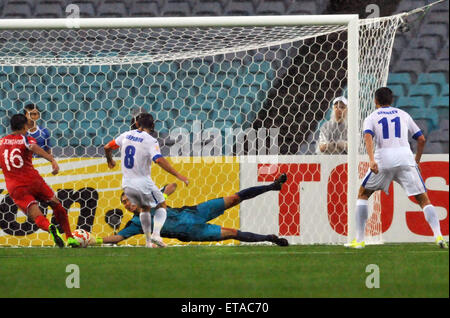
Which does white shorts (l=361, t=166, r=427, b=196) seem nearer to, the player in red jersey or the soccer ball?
the soccer ball

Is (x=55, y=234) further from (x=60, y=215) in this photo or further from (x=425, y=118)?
(x=425, y=118)

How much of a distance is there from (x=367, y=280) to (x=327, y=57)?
5.40 meters

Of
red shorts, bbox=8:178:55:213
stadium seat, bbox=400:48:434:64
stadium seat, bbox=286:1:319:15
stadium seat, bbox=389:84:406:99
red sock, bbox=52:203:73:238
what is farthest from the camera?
stadium seat, bbox=286:1:319:15

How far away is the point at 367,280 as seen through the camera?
4.68 meters

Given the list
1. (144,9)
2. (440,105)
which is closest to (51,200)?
(440,105)

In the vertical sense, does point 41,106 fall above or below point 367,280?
above

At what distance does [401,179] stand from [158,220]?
7.28 ft

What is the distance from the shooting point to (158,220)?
8.05 meters

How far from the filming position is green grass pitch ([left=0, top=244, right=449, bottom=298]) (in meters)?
4.39

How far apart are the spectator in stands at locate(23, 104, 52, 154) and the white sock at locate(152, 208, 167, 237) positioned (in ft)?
7.08

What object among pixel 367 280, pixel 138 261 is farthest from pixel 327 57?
pixel 367 280

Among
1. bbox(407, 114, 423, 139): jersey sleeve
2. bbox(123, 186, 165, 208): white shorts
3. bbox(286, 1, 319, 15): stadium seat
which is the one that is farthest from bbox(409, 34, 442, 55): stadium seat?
bbox(123, 186, 165, 208): white shorts

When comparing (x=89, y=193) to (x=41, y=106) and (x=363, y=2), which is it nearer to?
(x=41, y=106)

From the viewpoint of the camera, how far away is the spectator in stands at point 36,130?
9.76 meters
